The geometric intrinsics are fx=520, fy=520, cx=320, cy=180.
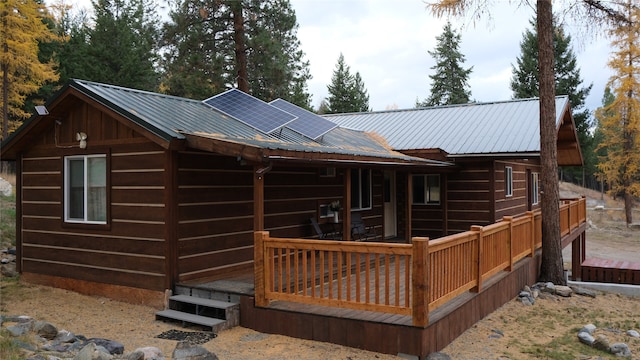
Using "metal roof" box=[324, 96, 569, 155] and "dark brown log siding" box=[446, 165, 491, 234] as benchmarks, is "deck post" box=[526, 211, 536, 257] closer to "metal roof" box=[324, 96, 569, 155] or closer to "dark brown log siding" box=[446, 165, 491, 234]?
"metal roof" box=[324, 96, 569, 155]

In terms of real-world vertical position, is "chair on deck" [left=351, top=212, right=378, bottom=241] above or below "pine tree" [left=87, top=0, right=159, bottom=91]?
below

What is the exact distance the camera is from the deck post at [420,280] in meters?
5.54

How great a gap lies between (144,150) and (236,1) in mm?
14021

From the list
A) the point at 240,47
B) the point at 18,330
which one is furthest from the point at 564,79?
the point at 18,330

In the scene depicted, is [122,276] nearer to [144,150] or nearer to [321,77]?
[144,150]

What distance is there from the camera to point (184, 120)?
28.2 feet

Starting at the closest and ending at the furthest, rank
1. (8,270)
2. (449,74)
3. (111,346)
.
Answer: (111,346), (8,270), (449,74)

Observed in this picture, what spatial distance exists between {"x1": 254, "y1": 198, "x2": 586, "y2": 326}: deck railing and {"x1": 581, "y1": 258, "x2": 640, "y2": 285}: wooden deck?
24.7 feet

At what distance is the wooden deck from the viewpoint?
46.5ft

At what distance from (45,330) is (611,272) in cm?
1446

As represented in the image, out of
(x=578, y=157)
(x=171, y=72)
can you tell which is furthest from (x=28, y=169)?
(x=578, y=157)

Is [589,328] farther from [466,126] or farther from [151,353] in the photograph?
[466,126]

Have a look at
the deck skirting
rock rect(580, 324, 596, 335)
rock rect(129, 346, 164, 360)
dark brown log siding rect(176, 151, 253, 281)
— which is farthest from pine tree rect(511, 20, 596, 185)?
rock rect(129, 346, 164, 360)

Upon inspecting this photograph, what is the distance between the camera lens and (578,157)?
63.2ft
